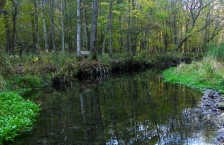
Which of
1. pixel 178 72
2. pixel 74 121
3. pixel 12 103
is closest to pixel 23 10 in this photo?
pixel 178 72

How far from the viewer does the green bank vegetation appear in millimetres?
13607

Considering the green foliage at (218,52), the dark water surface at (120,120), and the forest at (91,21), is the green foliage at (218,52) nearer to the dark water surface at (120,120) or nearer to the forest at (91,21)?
the forest at (91,21)

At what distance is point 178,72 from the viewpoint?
61.8 ft

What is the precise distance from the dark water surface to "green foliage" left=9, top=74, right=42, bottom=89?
1.61m

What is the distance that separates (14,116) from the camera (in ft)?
26.7

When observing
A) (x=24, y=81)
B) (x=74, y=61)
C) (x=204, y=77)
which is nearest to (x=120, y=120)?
(x=204, y=77)

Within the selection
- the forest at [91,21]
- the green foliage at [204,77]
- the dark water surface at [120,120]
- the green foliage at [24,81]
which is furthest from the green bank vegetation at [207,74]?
the green foliage at [24,81]

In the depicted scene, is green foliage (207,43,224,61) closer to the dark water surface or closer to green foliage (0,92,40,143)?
the dark water surface

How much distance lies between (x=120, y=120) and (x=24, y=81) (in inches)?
323

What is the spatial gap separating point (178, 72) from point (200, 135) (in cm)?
1241

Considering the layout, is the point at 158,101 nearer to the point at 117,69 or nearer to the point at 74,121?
the point at 74,121

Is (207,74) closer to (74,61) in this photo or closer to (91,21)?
(74,61)

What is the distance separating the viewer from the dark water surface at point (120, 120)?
680cm

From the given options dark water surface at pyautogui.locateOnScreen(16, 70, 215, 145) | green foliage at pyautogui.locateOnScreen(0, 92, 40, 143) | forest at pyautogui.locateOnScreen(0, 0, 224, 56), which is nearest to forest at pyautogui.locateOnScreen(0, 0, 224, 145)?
green foliage at pyautogui.locateOnScreen(0, 92, 40, 143)
